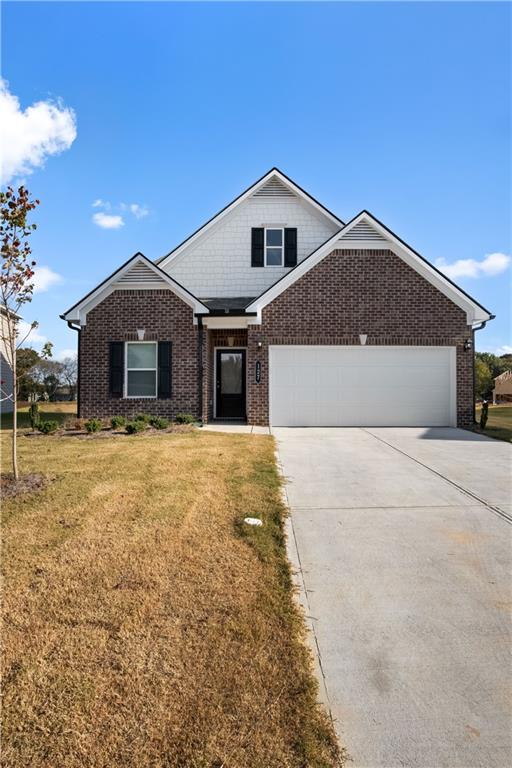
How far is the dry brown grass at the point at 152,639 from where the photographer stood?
2055mm

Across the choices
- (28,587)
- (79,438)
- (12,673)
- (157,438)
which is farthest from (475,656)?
(79,438)

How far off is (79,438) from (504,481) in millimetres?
8402

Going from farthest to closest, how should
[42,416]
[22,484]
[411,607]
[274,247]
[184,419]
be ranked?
[274,247]
[42,416]
[184,419]
[22,484]
[411,607]

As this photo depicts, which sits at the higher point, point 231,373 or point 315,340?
point 315,340

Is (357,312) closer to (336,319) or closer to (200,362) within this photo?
(336,319)

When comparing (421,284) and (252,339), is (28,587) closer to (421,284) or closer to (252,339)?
(252,339)

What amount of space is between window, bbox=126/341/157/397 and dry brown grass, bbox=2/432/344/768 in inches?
309

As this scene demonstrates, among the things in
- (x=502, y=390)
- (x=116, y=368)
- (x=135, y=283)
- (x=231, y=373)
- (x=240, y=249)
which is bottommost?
(x=502, y=390)

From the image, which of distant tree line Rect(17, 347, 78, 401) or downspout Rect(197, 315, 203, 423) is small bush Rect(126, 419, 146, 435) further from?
distant tree line Rect(17, 347, 78, 401)

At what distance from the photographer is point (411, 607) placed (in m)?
3.37

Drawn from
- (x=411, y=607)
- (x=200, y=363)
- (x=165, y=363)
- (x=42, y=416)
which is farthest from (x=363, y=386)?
(x=42, y=416)

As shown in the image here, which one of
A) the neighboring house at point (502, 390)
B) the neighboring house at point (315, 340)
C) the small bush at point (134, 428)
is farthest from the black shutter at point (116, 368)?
the neighboring house at point (502, 390)

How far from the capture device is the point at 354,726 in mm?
2260

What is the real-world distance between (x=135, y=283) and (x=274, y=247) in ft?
16.8
